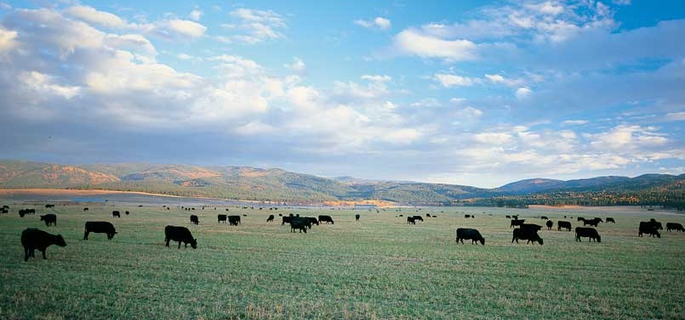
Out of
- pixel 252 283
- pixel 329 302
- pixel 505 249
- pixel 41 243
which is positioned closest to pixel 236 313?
pixel 329 302

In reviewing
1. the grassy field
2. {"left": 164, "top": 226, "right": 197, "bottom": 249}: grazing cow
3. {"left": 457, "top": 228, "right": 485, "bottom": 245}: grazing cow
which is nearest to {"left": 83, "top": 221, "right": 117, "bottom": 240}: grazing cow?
the grassy field

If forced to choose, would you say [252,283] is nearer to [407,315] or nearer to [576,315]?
[407,315]

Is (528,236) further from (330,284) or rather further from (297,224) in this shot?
(330,284)

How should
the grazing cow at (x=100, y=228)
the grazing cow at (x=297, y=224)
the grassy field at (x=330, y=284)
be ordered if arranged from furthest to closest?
1. the grazing cow at (x=297, y=224)
2. the grazing cow at (x=100, y=228)
3. the grassy field at (x=330, y=284)

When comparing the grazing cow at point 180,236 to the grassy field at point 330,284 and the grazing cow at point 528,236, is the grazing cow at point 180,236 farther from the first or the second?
the grazing cow at point 528,236

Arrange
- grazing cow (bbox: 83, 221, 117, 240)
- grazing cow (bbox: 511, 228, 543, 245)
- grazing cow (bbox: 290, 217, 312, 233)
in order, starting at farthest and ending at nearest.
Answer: grazing cow (bbox: 290, 217, 312, 233)
grazing cow (bbox: 511, 228, 543, 245)
grazing cow (bbox: 83, 221, 117, 240)

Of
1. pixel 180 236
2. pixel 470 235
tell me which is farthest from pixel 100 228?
pixel 470 235

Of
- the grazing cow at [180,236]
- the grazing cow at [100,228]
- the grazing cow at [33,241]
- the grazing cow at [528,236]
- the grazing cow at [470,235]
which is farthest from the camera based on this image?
the grazing cow at [470,235]

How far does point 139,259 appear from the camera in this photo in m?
18.0

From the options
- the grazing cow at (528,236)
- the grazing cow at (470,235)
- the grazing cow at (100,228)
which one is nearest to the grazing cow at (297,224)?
the grazing cow at (470,235)

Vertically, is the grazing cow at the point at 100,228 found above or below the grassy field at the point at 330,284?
above

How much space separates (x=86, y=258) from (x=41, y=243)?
6.65 ft

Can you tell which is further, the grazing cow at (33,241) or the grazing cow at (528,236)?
the grazing cow at (528,236)

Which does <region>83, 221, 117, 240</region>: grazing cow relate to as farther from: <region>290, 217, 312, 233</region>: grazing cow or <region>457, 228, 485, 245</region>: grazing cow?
<region>457, 228, 485, 245</region>: grazing cow
